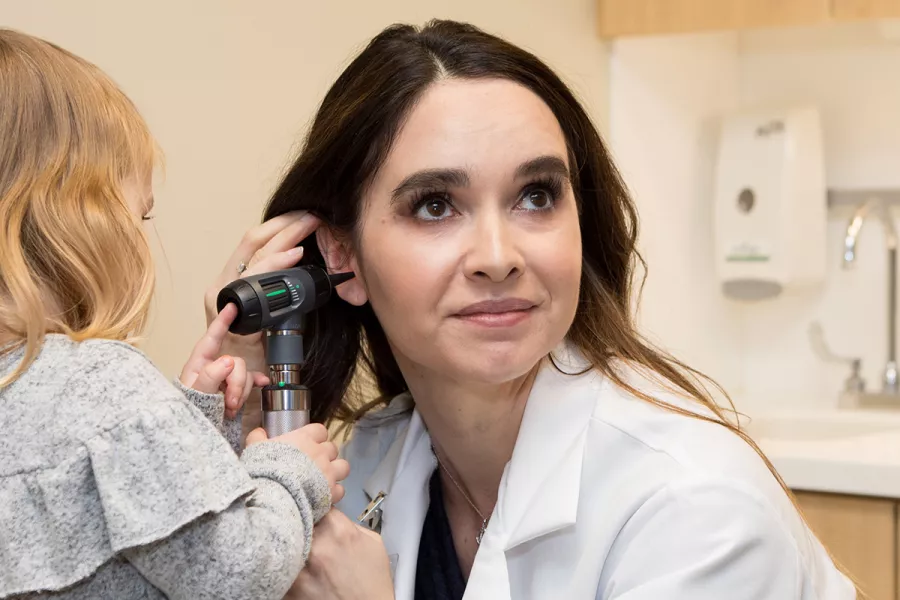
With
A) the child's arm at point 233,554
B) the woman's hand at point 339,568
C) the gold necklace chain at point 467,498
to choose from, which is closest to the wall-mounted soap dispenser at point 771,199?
the gold necklace chain at point 467,498

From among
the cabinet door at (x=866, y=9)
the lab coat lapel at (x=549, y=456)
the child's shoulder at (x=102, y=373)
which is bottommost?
the lab coat lapel at (x=549, y=456)

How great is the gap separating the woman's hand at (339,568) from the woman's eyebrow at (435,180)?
41 cm

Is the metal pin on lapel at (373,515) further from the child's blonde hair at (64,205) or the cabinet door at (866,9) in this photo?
the cabinet door at (866,9)

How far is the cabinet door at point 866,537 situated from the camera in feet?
7.59

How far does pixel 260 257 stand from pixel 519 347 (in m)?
0.39

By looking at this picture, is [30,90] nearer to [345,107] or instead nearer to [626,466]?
[345,107]

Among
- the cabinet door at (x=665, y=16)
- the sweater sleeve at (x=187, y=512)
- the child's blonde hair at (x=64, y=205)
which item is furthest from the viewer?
the cabinet door at (x=665, y=16)

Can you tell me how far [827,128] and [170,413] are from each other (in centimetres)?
250

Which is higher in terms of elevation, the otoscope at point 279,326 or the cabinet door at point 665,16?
the cabinet door at point 665,16

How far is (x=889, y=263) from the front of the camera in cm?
298

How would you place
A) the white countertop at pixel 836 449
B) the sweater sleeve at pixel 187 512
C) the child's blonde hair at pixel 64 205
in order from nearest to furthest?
the sweater sleeve at pixel 187 512
the child's blonde hair at pixel 64 205
the white countertop at pixel 836 449

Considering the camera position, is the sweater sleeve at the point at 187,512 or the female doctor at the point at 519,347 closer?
the sweater sleeve at the point at 187,512

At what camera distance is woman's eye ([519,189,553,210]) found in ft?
4.49

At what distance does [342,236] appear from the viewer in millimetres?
1509
